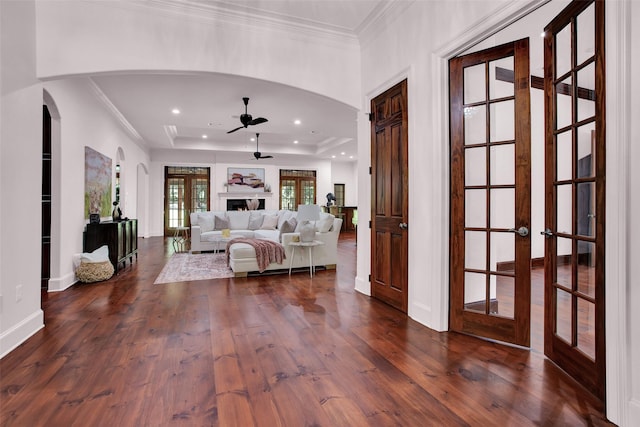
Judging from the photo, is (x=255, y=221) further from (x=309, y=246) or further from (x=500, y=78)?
(x=500, y=78)

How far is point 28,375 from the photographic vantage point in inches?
78.1

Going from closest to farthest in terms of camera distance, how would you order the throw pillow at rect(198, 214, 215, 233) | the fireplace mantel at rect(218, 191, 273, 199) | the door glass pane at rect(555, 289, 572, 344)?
the door glass pane at rect(555, 289, 572, 344) < the throw pillow at rect(198, 214, 215, 233) < the fireplace mantel at rect(218, 191, 273, 199)

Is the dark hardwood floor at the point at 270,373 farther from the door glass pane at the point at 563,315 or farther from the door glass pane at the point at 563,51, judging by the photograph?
the door glass pane at the point at 563,51

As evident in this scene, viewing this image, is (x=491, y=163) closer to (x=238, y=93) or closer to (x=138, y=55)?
(x=138, y=55)

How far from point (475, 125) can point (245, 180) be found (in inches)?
382

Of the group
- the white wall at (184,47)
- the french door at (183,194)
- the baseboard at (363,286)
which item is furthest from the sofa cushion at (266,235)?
the french door at (183,194)

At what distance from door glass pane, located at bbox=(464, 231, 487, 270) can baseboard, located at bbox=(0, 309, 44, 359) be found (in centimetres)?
351

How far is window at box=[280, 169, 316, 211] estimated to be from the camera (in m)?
12.2

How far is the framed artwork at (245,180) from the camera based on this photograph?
37.2 ft

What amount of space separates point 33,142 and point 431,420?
3520 millimetres

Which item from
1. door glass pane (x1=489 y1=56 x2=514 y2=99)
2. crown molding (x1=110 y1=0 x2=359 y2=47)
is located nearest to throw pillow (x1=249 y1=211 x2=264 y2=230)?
crown molding (x1=110 y1=0 x2=359 y2=47)

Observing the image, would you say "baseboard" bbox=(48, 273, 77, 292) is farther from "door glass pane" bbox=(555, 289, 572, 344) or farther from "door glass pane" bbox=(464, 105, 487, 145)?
"door glass pane" bbox=(555, 289, 572, 344)

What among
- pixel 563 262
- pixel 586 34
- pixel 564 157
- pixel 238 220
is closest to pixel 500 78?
pixel 586 34
